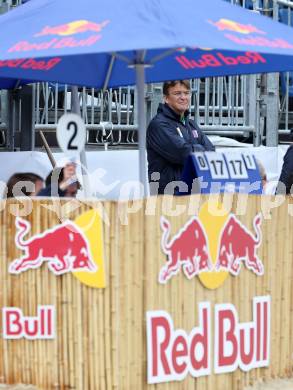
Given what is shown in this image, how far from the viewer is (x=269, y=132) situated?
1216 centimetres

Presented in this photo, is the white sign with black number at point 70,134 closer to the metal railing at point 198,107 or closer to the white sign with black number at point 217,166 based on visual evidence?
the white sign with black number at point 217,166

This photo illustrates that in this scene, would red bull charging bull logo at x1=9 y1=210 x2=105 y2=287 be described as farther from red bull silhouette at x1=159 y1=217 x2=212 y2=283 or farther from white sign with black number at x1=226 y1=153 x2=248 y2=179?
white sign with black number at x1=226 y1=153 x2=248 y2=179

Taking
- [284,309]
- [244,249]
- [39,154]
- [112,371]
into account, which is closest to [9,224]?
[112,371]

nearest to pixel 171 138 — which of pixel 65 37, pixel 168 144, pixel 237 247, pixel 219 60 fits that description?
pixel 168 144

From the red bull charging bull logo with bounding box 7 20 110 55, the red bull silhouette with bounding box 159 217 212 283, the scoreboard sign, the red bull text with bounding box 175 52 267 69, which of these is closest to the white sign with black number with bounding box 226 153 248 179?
the scoreboard sign

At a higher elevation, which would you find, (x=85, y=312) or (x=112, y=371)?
(x=85, y=312)

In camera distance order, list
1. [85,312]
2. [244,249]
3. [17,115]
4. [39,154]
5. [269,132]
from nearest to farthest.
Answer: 1. [85,312]
2. [244,249]
3. [39,154]
4. [17,115]
5. [269,132]

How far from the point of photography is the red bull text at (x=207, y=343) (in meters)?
5.97

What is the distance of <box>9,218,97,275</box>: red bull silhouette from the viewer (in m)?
5.84

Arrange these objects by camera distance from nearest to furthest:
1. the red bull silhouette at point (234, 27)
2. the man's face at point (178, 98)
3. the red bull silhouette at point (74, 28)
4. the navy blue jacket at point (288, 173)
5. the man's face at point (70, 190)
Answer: the red bull silhouette at point (74, 28), the red bull silhouette at point (234, 27), the man's face at point (70, 190), the man's face at point (178, 98), the navy blue jacket at point (288, 173)

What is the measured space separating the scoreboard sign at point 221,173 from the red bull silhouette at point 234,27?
1.05 metres

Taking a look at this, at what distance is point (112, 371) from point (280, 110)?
7428 mm

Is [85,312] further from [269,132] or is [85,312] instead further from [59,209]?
[269,132]

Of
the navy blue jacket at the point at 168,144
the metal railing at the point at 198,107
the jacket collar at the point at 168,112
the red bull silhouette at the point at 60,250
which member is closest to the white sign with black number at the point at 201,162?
the navy blue jacket at the point at 168,144
